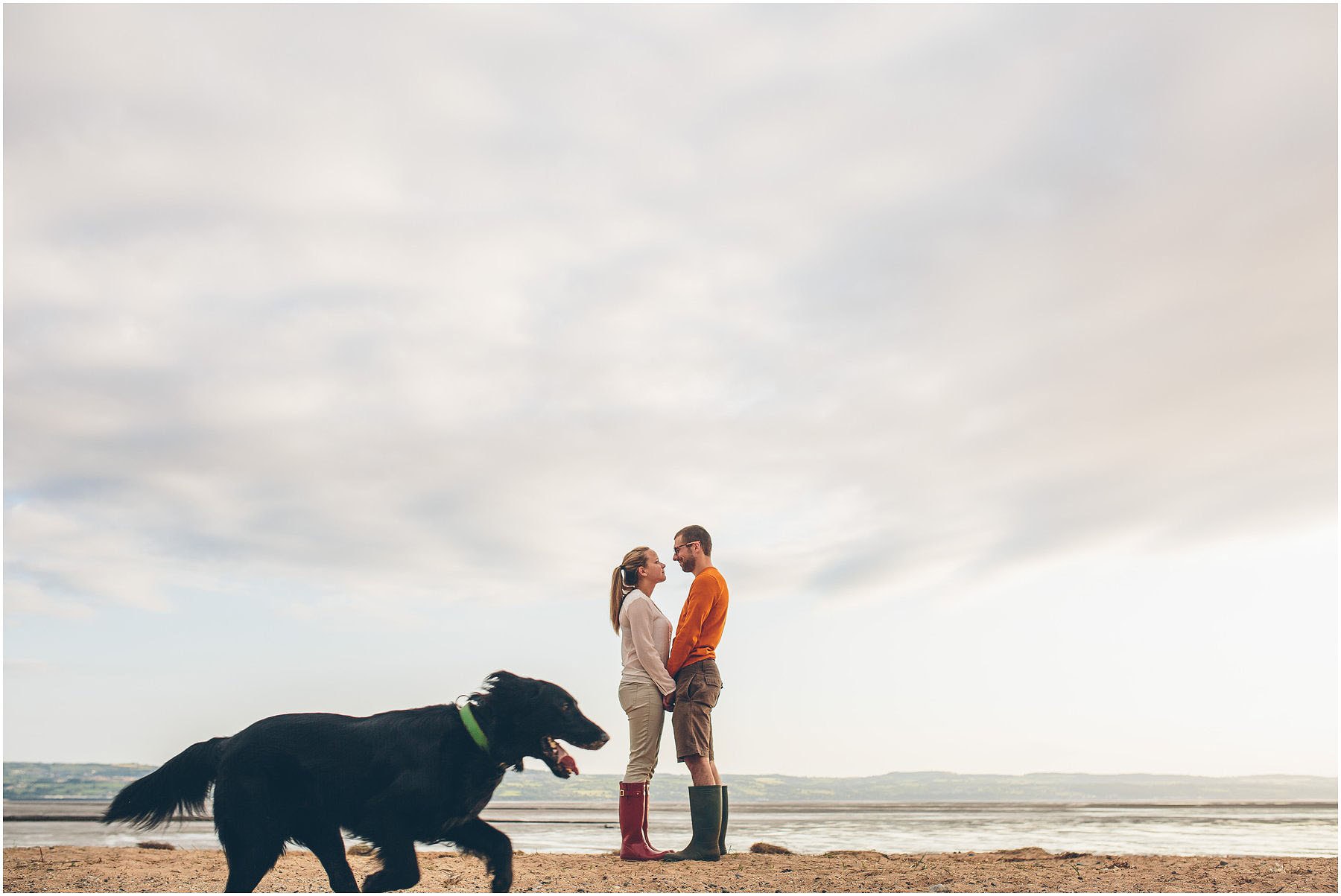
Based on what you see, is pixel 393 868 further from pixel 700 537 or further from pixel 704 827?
pixel 700 537

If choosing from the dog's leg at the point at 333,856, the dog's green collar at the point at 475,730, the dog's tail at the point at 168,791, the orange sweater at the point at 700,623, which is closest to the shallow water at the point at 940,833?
the dog's tail at the point at 168,791

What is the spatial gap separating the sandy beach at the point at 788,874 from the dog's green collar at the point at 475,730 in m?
0.93

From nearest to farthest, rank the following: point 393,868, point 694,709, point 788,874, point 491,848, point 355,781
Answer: point 393,868
point 355,781
point 491,848
point 788,874
point 694,709

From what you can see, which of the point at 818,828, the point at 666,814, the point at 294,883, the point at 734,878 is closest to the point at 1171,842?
the point at 818,828

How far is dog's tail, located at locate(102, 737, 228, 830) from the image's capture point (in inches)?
209

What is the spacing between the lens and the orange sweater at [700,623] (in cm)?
684

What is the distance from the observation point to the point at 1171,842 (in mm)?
13570

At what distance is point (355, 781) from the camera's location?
5008 mm

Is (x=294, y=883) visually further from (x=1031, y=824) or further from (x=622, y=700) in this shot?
(x=1031, y=824)

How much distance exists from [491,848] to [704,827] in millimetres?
1951

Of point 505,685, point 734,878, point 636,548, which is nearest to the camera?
point 505,685

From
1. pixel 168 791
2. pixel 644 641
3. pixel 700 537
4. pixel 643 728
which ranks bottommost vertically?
pixel 168 791

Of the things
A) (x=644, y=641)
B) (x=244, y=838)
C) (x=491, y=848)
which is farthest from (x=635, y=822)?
(x=244, y=838)

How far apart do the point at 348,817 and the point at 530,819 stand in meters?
22.3
